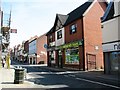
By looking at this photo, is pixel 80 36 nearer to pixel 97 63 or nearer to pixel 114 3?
pixel 97 63

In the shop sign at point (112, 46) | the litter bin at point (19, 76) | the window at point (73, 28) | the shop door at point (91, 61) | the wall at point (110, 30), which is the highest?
the window at point (73, 28)

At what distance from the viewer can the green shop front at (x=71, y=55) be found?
33.1 m

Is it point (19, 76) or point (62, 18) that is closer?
point (19, 76)

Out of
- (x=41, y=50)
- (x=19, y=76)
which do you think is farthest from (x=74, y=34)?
(x=41, y=50)

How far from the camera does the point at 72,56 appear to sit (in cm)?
3606

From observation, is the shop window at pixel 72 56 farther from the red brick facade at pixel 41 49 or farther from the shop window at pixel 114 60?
the red brick facade at pixel 41 49

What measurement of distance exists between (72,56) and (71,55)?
444mm

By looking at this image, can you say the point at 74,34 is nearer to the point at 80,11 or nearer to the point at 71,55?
the point at 71,55

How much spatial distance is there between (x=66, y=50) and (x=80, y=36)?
602cm

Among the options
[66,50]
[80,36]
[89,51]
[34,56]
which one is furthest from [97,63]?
[34,56]

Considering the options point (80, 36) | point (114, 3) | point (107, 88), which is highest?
point (114, 3)

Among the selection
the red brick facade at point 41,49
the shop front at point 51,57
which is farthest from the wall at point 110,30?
the red brick facade at point 41,49

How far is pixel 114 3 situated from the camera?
2522cm

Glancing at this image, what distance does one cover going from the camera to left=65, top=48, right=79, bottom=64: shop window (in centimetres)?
3450
